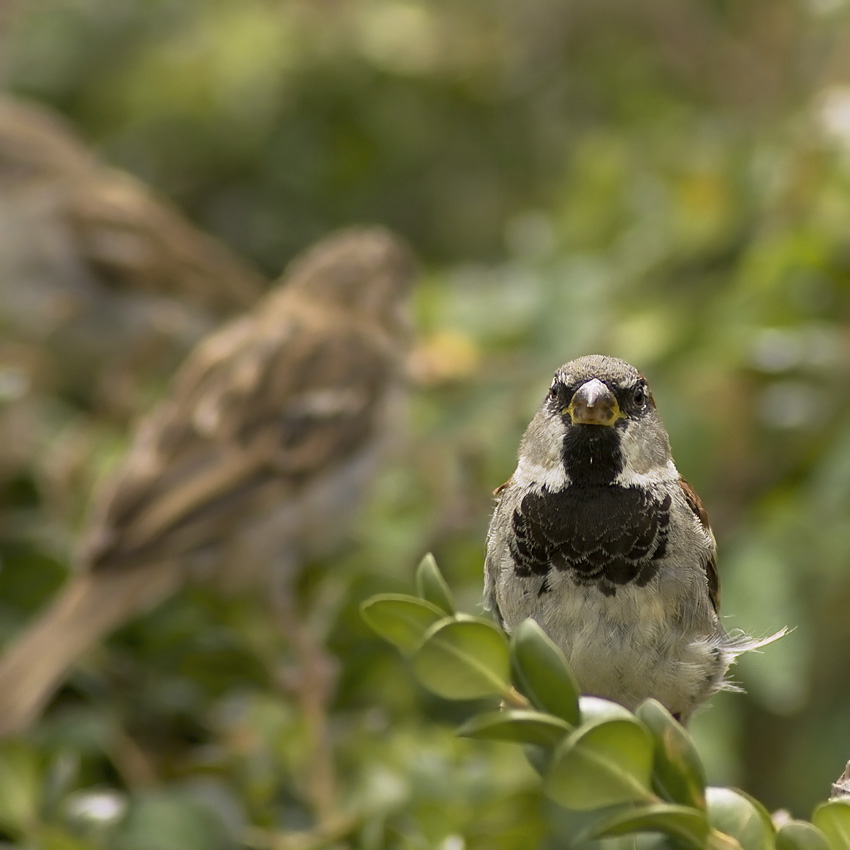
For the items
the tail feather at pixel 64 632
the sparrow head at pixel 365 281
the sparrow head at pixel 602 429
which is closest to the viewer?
the sparrow head at pixel 602 429

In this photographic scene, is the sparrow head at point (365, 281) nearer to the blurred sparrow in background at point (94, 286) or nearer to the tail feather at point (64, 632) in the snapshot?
the blurred sparrow in background at point (94, 286)

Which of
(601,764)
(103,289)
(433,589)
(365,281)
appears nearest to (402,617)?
(433,589)

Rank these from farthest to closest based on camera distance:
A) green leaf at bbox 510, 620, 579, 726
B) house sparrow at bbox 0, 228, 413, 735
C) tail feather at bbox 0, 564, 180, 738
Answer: house sparrow at bbox 0, 228, 413, 735 → tail feather at bbox 0, 564, 180, 738 → green leaf at bbox 510, 620, 579, 726

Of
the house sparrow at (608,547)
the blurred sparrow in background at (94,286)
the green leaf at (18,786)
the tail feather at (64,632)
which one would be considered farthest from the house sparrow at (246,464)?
the house sparrow at (608,547)

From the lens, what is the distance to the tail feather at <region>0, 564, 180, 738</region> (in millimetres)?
2104

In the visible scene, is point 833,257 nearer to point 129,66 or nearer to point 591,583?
point 591,583

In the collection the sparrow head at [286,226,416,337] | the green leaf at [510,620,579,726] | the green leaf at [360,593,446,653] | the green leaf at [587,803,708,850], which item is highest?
the sparrow head at [286,226,416,337]

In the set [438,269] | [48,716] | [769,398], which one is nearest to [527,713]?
[48,716]

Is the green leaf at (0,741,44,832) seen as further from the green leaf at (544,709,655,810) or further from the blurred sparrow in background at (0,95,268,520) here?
the blurred sparrow in background at (0,95,268,520)

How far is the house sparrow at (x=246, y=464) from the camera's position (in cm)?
233

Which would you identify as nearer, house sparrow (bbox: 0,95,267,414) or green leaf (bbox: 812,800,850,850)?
green leaf (bbox: 812,800,850,850)

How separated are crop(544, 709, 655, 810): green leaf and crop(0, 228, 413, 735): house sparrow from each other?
1.53 meters

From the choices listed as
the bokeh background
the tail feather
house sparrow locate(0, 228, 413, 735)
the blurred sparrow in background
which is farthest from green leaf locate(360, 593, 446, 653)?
the blurred sparrow in background

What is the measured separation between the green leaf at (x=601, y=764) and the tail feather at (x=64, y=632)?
1.43 metres
